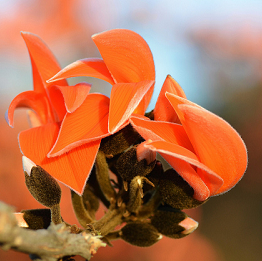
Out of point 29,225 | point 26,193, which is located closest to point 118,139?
point 29,225

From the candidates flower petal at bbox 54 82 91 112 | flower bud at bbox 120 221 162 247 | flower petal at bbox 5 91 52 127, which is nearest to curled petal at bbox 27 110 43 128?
flower petal at bbox 5 91 52 127

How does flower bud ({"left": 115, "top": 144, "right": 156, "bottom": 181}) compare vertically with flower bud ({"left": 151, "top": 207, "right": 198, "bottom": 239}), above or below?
above

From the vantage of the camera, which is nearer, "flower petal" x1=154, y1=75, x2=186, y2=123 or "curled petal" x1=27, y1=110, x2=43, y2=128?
"flower petal" x1=154, y1=75, x2=186, y2=123

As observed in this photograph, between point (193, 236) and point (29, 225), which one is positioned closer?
point (29, 225)

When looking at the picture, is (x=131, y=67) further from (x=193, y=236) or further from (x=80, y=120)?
(x=193, y=236)

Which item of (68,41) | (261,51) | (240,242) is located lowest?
(240,242)

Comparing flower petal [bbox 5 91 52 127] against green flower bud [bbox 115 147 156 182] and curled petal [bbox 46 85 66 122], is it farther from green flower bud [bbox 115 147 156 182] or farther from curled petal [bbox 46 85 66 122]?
green flower bud [bbox 115 147 156 182]

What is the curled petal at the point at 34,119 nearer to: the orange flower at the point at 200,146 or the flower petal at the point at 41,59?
the flower petal at the point at 41,59

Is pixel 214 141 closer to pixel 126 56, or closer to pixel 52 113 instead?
pixel 126 56

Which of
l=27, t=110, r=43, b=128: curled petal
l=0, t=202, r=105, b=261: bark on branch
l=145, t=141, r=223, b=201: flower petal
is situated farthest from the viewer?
l=27, t=110, r=43, b=128: curled petal

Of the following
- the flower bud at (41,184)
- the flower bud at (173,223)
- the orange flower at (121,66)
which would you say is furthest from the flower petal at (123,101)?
the flower bud at (173,223)
